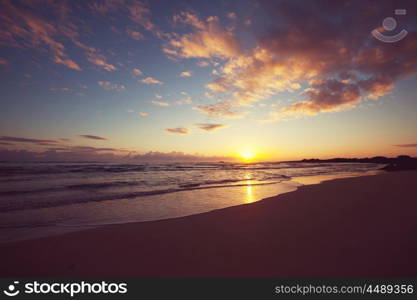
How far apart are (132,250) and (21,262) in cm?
204

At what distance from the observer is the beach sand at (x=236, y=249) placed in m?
3.51

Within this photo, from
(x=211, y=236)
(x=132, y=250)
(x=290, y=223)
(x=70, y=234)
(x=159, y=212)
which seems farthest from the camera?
(x=159, y=212)

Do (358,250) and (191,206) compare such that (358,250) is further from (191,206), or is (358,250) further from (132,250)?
(191,206)

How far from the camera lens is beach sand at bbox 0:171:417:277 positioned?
3508mm

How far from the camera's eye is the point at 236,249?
428cm

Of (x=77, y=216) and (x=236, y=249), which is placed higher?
(x=236, y=249)

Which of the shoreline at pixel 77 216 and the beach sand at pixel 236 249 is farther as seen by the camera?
Answer: the shoreline at pixel 77 216

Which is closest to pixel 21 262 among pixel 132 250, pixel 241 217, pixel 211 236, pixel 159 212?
pixel 132 250

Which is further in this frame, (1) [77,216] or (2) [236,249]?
(1) [77,216]

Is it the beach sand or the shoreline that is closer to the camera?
the beach sand

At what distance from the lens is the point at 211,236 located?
513 centimetres

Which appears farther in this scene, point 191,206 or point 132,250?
point 191,206

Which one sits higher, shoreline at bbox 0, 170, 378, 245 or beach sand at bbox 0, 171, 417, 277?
beach sand at bbox 0, 171, 417, 277

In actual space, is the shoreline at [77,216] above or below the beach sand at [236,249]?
below
